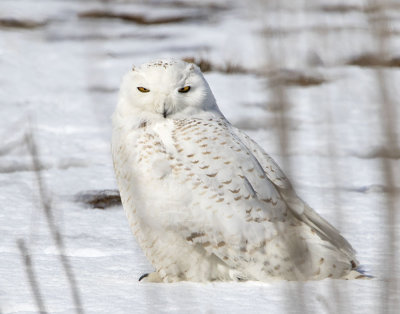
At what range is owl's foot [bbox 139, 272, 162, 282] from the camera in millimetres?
2723

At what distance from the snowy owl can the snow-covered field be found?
0.12m

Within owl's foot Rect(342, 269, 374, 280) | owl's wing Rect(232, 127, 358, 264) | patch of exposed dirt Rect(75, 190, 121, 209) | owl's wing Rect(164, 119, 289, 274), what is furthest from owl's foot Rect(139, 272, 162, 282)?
patch of exposed dirt Rect(75, 190, 121, 209)

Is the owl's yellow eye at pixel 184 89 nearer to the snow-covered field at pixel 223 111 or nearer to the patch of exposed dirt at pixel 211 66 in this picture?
the snow-covered field at pixel 223 111

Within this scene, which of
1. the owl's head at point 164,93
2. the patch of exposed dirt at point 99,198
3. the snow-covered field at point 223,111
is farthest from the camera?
the patch of exposed dirt at point 99,198

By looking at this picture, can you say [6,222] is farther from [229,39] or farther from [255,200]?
[229,39]

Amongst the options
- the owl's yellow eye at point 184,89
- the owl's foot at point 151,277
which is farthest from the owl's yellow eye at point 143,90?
the owl's foot at point 151,277

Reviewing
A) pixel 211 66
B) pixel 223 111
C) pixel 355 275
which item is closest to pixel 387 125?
pixel 355 275

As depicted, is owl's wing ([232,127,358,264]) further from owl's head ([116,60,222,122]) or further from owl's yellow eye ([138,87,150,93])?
owl's yellow eye ([138,87,150,93])

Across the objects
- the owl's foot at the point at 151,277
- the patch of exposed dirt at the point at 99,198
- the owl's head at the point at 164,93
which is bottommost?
the patch of exposed dirt at the point at 99,198

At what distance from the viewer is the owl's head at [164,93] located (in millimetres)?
2908

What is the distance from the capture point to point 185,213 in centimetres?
266

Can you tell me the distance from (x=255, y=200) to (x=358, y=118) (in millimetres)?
3481

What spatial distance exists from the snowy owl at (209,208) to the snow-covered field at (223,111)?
0.38 feet

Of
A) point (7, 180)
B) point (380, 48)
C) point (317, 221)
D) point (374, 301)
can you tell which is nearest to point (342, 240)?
point (317, 221)
